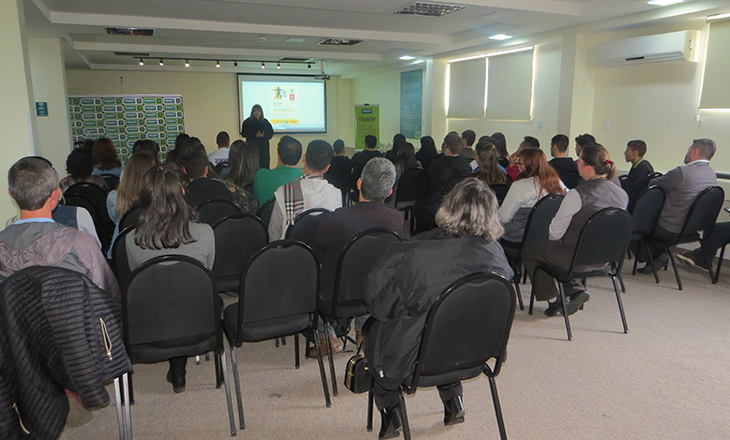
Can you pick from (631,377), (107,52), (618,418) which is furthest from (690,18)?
(107,52)

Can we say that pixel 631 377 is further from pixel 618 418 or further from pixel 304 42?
pixel 304 42

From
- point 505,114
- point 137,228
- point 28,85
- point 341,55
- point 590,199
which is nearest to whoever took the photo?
point 137,228

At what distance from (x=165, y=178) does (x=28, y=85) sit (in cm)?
278

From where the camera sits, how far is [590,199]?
3260 mm

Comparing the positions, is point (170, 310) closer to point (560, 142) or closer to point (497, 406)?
point (497, 406)

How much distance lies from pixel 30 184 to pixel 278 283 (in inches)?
43.1

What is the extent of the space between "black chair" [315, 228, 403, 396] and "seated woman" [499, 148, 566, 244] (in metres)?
1.53

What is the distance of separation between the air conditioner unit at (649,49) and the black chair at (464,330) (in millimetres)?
5248

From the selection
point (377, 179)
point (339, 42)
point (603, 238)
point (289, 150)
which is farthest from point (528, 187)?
point (339, 42)

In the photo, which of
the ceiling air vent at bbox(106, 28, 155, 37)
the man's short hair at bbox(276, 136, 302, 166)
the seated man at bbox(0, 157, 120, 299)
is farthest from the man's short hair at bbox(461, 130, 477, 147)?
the seated man at bbox(0, 157, 120, 299)

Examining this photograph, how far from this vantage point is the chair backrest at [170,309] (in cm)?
199

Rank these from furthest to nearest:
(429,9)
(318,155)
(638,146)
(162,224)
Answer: (429,9)
(638,146)
(318,155)
(162,224)

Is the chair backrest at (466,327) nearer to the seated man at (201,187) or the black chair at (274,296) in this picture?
the black chair at (274,296)

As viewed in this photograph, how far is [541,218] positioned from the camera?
11.9 feet
